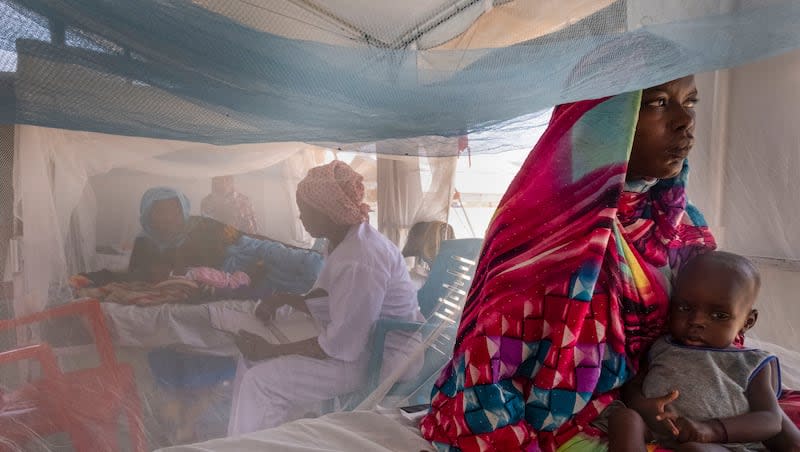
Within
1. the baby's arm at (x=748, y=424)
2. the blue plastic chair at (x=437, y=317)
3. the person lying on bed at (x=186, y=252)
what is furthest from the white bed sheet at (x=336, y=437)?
the baby's arm at (x=748, y=424)

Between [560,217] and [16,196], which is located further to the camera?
[560,217]

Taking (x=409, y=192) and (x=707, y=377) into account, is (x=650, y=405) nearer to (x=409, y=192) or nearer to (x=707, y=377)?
(x=707, y=377)

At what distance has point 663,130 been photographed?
56.1 inches

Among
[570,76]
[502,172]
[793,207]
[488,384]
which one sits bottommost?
[488,384]

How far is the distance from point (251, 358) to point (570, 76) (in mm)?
980

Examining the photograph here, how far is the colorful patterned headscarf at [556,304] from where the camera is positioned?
1.29m

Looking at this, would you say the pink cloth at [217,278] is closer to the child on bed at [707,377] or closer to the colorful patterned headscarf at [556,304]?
the colorful patterned headscarf at [556,304]

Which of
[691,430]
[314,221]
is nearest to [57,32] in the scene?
[314,221]

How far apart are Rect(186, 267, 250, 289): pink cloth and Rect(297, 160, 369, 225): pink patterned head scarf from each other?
25cm

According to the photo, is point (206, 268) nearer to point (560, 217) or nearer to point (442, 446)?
point (442, 446)

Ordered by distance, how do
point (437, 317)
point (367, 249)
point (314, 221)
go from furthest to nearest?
point (437, 317) < point (367, 249) < point (314, 221)

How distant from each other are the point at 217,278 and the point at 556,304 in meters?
0.76

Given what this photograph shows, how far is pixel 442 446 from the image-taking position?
54.7 inches

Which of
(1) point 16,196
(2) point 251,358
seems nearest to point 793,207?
(2) point 251,358
